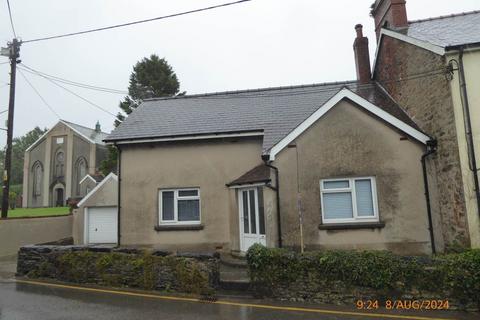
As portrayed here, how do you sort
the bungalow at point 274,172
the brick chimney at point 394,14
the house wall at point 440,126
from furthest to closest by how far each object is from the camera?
the brick chimney at point 394,14 → the bungalow at point 274,172 → the house wall at point 440,126

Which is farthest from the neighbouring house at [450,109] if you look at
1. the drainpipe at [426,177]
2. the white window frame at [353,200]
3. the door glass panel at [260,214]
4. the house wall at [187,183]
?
the house wall at [187,183]

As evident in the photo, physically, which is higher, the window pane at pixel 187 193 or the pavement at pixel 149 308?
the window pane at pixel 187 193

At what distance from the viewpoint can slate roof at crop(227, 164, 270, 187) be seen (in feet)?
38.4

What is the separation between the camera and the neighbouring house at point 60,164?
46.5 meters

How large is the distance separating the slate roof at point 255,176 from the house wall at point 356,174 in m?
0.82

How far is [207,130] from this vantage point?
14039 mm

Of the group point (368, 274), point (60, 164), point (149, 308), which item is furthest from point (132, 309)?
point (60, 164)

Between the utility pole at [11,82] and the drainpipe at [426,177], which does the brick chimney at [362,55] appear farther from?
the utility pole at [11,82]

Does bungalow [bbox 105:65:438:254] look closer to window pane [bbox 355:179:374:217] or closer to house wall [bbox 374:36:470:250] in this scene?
window pane [bbox 355:179:374:217]

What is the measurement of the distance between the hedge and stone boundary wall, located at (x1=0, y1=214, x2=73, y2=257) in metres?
13.0

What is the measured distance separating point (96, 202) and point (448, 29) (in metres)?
17.1

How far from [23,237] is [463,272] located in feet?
57.1

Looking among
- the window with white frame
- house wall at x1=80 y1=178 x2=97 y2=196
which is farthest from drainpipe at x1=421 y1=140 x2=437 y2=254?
house wall at x1=80 y1=178 x2=97 y2=196

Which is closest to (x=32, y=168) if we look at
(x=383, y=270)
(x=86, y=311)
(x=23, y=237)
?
(x=23, y=237)
